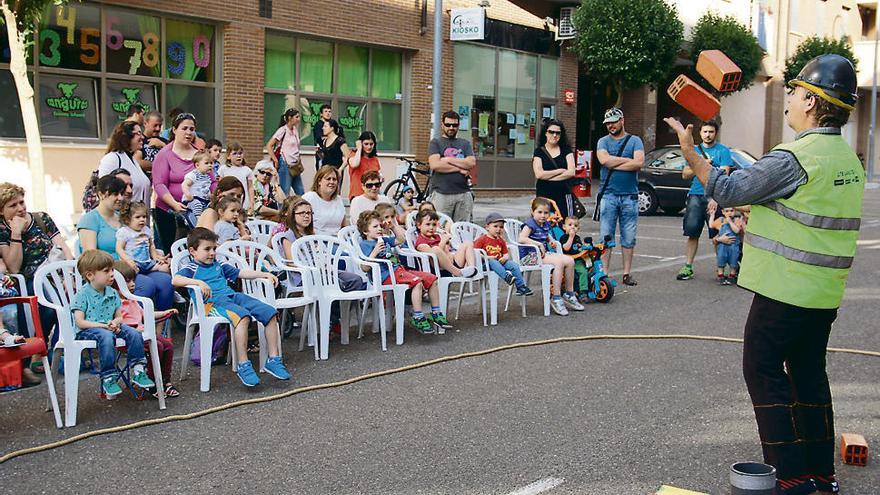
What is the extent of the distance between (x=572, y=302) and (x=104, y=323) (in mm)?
4949

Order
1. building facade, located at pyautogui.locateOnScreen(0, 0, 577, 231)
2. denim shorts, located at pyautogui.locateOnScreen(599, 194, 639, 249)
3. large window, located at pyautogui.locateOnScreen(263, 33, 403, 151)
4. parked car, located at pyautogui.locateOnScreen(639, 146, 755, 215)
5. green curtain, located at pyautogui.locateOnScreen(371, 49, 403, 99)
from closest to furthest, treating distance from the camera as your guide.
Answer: denim shorts, located at pyautogui.locateOnScreen(599, 194, 639, 249)
building facade, located at pyautogui.locateOnScreen(0, 0, 577, 231)
large window, located at pyautogui.locateOnScreen(263, 33, 403, 151)
parked car, located at pyautogui.locateOnScreen(639, 146, 755, 215)
green curtain, located at pyautogui.locateOnScreen(371, 49, 403, 99)

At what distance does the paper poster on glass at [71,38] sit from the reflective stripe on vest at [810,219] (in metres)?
13.5

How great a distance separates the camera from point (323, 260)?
27.1 ft

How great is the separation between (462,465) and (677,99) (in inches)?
80.8

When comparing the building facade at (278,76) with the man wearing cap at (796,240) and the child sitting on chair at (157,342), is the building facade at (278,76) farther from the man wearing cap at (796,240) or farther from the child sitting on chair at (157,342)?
the man wearing cap at (796,240)

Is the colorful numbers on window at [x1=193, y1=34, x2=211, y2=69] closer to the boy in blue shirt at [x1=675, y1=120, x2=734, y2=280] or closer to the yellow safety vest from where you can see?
the boy in blue shirt at [x1=675, y1=120, x2=734, y2=280]

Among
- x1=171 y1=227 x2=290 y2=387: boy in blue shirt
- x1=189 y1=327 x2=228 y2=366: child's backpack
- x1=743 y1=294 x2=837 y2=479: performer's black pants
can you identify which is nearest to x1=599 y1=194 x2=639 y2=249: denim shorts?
x1=189 y1=327 x2=228 y2=366: child's backpack

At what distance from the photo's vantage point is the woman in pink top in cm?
918

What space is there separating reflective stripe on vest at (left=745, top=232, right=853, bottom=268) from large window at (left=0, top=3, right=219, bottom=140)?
12.2 metres

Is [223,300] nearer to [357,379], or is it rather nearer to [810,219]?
[357,379]

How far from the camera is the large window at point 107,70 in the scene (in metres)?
15.6

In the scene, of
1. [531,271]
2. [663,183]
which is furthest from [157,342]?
[663,183]

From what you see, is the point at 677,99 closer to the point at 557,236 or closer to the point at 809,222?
the point at 809,222

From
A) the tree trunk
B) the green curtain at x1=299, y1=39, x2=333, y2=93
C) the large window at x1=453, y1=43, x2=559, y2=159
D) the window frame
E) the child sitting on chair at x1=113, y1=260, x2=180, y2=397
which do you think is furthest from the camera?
the large window at x1=453, y1=43, x2=559, y2=159
